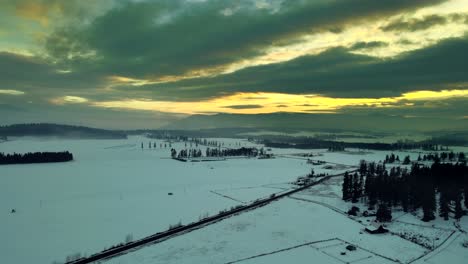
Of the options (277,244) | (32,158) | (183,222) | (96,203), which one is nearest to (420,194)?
(277,244)

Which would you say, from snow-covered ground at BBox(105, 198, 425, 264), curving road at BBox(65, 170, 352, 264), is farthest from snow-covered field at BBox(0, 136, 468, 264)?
curving road at BBox(65, 170, 352, 264)

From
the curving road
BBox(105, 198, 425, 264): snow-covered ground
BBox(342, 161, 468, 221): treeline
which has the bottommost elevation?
BBox(105, 198, 425, 264): snow-covered ground

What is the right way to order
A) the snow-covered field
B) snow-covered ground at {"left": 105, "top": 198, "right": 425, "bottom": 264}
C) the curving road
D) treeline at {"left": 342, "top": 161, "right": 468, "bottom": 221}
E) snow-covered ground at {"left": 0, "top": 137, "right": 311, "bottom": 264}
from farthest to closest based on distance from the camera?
1. treeline at {"left": 342, "top": 161, "right": 468, "bottom": 221}
2. snow-covered ground at {"left": 0, "top": 137, "right": 311, "bottom": 264}
3. the snow-covered field
4. snow-covered ground at {"left": 105, "top": 198, "right": 425, "bottom": 264}
5. the curving road

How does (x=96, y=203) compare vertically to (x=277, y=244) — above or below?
above

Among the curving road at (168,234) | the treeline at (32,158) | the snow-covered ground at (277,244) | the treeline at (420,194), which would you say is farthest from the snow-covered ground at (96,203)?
the treeline at (32,158)

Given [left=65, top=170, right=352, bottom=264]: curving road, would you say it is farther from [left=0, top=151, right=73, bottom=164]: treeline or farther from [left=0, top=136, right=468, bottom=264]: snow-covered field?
[left=0, top=151, right=73, bottom=164]: treeline

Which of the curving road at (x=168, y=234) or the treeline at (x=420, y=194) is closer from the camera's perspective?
the curving road at (x=168, y=234)

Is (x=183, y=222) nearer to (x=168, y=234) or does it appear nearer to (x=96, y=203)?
(x=168, y=234)

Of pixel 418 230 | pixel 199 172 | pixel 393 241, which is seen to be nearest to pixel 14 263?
pixel 393 241

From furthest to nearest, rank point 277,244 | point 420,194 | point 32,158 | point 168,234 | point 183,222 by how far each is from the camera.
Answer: point 32,158 < point 420,194 < point 183,222 < point 168,234 < point 277,244

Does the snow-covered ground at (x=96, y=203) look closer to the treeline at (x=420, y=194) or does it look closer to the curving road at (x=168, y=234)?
the curving road at (x=168, y=234)

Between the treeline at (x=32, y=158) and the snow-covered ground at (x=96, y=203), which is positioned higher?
the treeline at (x=32, y=158)

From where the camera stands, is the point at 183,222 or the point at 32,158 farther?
the point at 32,158

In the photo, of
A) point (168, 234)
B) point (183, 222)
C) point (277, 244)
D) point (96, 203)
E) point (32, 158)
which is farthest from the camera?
point (32, 158)
